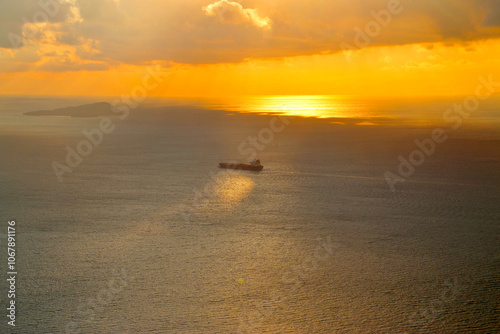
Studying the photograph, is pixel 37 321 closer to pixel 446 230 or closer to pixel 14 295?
pixel 14 295

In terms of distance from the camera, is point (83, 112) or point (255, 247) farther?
point (83, 112)

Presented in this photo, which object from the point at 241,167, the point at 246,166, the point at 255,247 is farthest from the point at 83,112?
the point at 255,247

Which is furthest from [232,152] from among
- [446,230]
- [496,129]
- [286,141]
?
[496,129]

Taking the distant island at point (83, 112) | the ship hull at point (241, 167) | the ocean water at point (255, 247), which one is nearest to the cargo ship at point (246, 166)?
the ship hull at point (241, 167)

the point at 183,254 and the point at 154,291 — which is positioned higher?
the point at 183,254

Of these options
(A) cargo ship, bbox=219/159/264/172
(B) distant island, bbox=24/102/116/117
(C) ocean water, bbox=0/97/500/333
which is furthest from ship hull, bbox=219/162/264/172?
(B) distant island, bbox=24/102/116/117

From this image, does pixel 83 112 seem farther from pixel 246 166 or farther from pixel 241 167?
pixel 246 166

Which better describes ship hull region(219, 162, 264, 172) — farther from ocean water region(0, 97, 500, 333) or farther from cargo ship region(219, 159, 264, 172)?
ocean water region(0, 97, 500, 333)

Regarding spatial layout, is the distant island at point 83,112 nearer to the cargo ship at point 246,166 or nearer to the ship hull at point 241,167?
the ship hull at point 241,167
